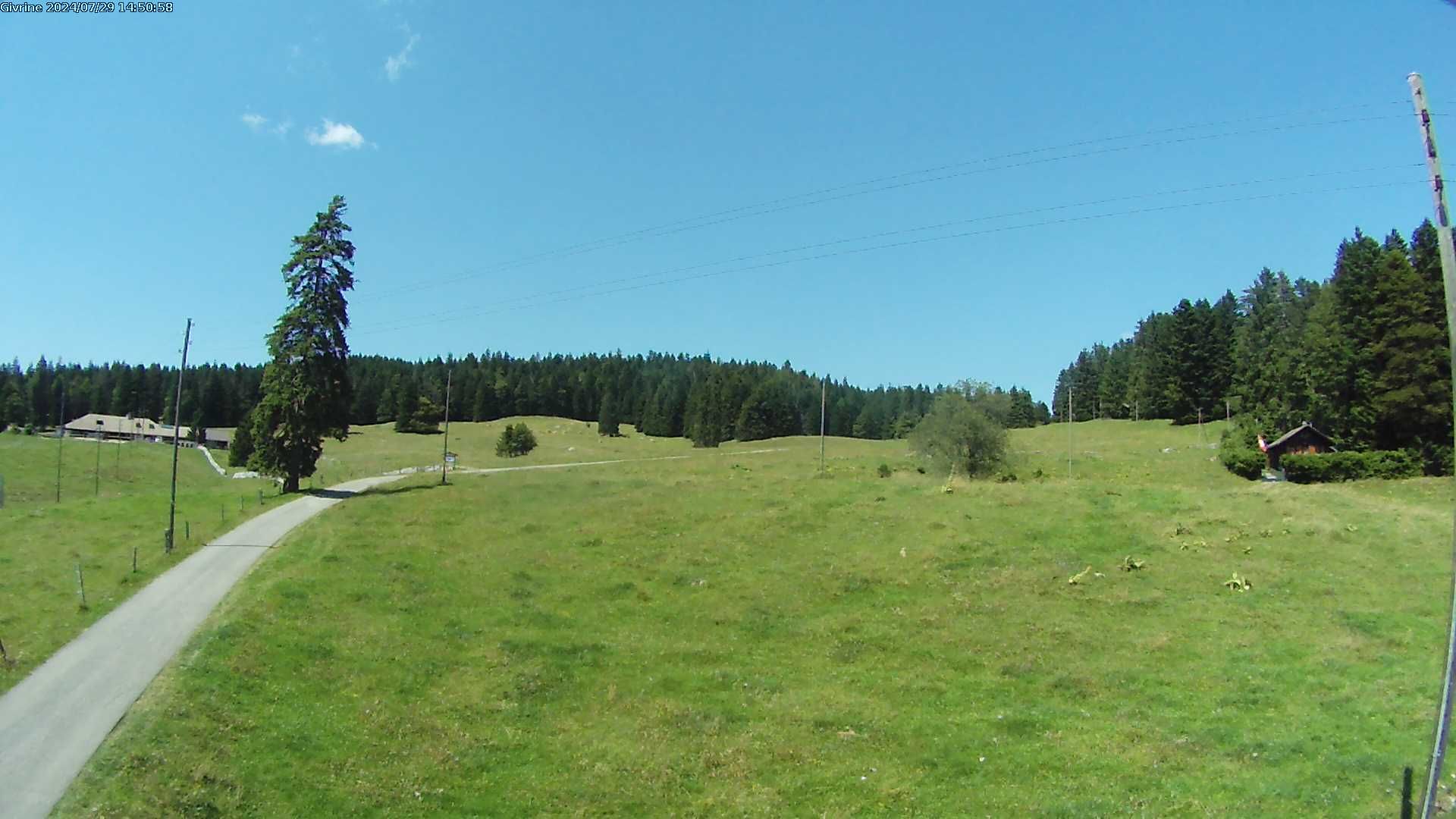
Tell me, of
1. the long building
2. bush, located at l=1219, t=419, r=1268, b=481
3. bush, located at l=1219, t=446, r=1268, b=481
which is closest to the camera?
bush, located at l=1219, t=446, r=1268, b=481

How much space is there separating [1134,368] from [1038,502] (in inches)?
4685

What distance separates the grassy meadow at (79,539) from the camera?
2834cm

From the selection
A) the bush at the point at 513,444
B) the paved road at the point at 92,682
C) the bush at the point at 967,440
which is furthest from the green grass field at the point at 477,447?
the bush at the point at 967,440

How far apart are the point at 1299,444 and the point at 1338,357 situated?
8.36m

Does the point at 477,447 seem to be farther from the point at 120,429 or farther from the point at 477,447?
the point at 120,429

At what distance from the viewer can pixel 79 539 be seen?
152ft

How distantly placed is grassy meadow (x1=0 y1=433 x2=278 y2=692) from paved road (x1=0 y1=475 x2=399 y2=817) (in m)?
0.81

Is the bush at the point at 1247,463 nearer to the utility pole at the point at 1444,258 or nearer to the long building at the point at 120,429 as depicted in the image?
the utility pole at the point at 1444,258

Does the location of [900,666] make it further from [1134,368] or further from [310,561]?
[1134,368]

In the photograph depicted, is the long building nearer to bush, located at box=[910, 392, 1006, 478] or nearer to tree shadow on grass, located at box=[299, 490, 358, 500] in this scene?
tree shadow on grass, located at box=[299, 490, 358, 500]

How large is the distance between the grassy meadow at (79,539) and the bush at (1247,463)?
81.2m

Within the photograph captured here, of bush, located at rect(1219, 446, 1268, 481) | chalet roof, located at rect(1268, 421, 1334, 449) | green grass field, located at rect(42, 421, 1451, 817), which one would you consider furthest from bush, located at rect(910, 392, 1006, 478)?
chalet roof, located at rect(1268, 421, 1334, 449)

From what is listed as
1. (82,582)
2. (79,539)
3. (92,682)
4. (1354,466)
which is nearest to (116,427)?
(79,539)

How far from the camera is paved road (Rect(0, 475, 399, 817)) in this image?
17.3m
